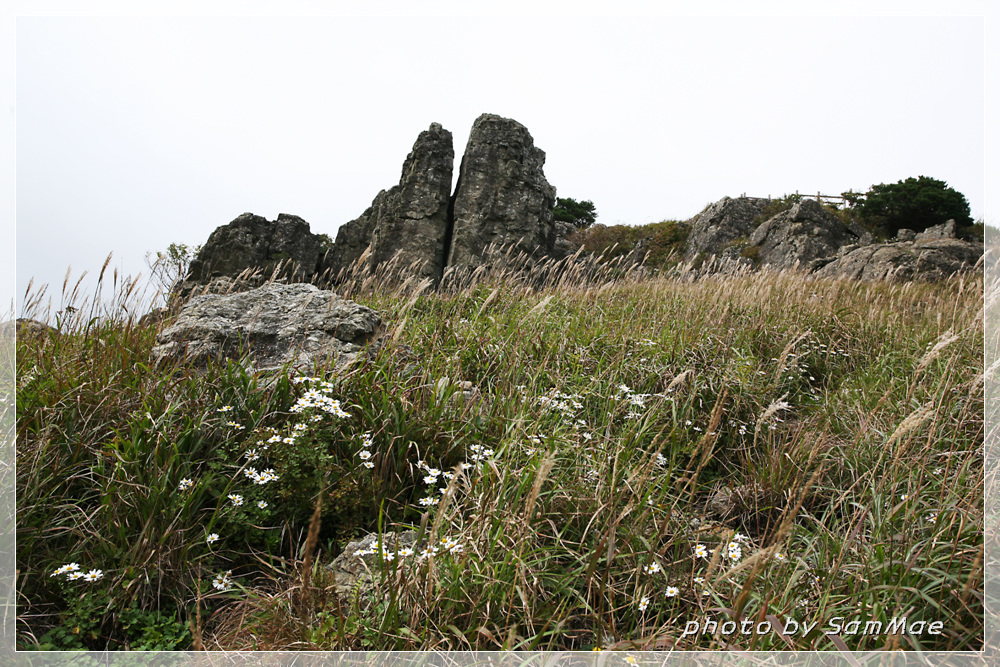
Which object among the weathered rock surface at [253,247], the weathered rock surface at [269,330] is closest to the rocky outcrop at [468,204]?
the weathered rock surface at [253,247]

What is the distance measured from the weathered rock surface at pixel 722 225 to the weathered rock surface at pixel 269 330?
1697cm

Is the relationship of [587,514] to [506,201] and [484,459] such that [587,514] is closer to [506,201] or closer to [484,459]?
[484,459]

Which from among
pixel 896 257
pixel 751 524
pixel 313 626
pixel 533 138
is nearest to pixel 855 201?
pixel 896 257

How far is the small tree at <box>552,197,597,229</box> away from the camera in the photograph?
3045 cm

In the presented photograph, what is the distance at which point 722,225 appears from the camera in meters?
18.8

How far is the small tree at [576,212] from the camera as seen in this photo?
99.9 ft

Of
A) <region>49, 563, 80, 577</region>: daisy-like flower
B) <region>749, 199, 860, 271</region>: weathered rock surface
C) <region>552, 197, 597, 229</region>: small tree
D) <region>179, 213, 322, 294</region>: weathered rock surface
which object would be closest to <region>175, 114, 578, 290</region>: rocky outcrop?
<region>179, 213, 322, 294</region>: weathered rock surface

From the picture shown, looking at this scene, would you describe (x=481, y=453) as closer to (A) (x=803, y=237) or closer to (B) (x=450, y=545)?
(B) (x=450, y=545)

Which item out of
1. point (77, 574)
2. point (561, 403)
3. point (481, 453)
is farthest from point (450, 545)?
point (77, 574)

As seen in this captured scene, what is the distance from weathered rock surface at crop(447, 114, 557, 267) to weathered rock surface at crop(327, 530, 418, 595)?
9904 millimetres

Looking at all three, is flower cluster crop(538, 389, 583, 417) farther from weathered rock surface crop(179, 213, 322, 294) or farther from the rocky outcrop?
weathered rock surface crop(179, 213, 322, 294)

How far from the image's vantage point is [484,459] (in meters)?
2.50

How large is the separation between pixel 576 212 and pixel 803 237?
18.0 m

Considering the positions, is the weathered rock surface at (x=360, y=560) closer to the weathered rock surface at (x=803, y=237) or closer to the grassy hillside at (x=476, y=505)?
the grassy hillside at (x=476, y=505)
